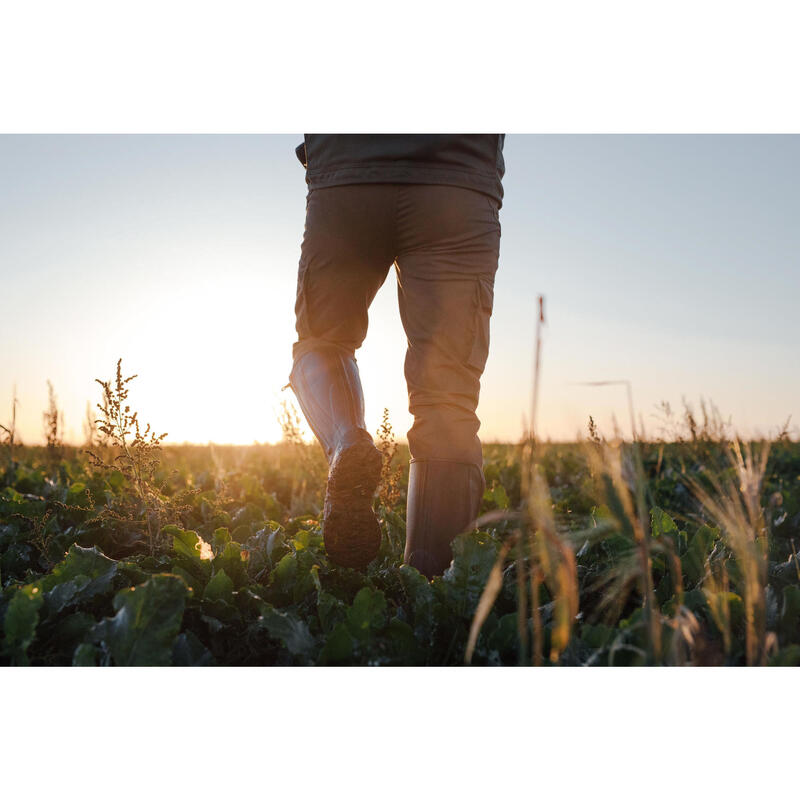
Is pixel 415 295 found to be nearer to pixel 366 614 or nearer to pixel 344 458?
pixel 344 458

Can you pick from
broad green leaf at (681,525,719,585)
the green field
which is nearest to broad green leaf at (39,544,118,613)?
the green field

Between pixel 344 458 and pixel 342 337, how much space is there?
506 mm

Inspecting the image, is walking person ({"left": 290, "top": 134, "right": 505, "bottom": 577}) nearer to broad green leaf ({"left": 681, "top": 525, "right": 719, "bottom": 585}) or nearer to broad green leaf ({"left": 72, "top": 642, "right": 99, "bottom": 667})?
broad green leaf ({"left": 681, "top": 525, "right": 719, "bottom": 585})

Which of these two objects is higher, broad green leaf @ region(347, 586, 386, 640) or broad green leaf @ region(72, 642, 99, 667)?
broad green leaf @ region(347, 586, 386, 640)

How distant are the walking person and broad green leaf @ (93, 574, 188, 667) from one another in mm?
669

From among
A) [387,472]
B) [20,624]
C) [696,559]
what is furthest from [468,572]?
[387,472]

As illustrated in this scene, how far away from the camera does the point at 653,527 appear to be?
247 cm

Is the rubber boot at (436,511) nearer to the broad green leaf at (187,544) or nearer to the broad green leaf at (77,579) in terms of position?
the broad green leaf at (187,544)

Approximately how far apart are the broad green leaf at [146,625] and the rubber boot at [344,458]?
659 millimetres

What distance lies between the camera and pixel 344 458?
210 centimetres

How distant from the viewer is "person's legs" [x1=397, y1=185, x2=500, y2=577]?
223 cm

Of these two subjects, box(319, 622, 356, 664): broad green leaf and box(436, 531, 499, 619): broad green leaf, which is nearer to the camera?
box(319, 622, 356, 664): broad green leaf

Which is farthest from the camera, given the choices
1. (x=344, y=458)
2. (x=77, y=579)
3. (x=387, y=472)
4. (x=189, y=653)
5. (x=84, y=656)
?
(x=387, y=472)

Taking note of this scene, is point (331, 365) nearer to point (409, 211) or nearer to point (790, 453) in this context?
point (409, 211)
